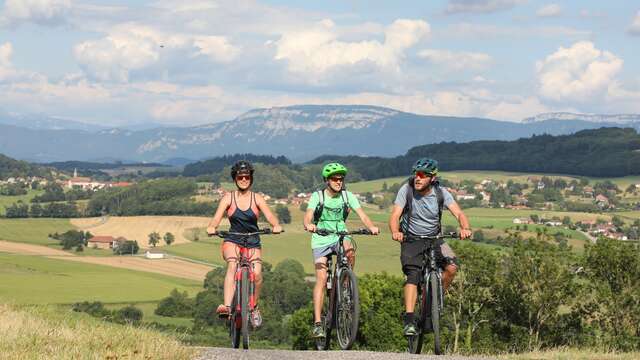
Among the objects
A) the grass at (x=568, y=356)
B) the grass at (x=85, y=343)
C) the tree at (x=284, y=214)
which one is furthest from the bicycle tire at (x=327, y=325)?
the tree at (x=284, y=214)

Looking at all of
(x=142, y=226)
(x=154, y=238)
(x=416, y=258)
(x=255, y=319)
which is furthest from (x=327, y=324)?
(x=142, y=226)

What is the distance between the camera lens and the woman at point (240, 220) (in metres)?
11.7

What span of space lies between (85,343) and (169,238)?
132374 millimetres

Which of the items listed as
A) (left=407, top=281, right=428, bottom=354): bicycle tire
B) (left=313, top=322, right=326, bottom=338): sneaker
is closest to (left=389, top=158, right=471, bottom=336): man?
(left=407, top=281, right=428, bottom=354): bicycle tire

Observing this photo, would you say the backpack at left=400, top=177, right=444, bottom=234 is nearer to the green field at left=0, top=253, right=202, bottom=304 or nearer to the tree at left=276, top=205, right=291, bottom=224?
the green field at left=0, top=253, right=202, bottom=304

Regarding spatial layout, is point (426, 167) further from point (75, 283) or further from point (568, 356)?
point (75, 283)

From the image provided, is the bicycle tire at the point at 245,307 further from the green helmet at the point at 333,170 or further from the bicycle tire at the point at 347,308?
the green helmet at the point at 333,170

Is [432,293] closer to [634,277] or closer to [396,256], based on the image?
[634,277]

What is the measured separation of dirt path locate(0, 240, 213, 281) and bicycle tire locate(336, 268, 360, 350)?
306 ft

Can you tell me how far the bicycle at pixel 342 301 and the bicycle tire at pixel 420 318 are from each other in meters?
0.75

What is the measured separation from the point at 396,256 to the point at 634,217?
69.2 m

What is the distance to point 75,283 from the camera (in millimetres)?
95312

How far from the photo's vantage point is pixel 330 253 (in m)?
12.4

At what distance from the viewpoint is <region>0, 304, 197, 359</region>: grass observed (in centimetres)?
895
